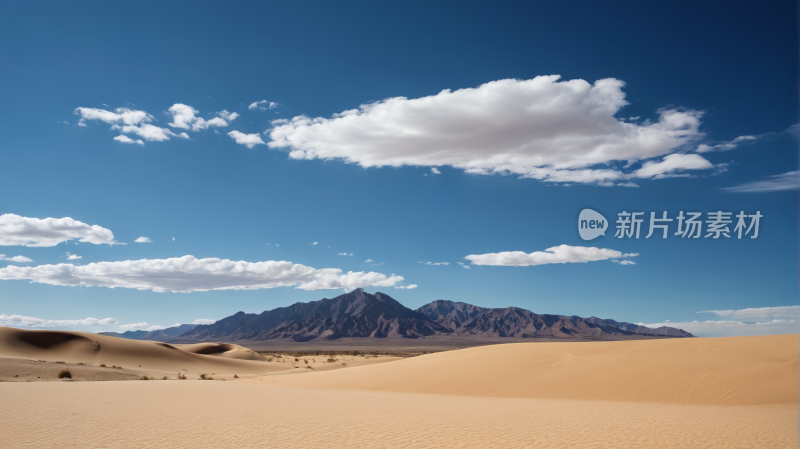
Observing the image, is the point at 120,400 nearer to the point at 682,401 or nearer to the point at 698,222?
the point at 682,401

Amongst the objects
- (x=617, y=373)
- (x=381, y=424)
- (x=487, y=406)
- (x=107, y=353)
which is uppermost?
(x=617, y=373)

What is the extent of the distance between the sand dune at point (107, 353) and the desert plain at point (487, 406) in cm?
2324

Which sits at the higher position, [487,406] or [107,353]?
[487,406]

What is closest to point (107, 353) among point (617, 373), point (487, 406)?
point (487, 406)

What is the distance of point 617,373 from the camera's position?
71.3ft

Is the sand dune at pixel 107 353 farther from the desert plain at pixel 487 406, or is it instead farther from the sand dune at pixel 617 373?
the sand dune at pixel 617 373

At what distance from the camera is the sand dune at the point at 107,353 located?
174ft

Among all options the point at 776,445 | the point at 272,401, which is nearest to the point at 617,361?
the point at 776,445

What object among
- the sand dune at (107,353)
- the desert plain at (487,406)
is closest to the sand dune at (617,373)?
the desert plain at (487,406)

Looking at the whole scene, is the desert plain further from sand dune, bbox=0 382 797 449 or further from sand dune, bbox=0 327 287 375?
sand dune, bbox=0 327 287 375

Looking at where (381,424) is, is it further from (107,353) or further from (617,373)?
(107,353)

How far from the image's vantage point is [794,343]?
21969 millimetres

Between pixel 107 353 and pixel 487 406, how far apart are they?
171ft

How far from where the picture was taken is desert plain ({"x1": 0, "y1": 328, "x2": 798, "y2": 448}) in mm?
11588
